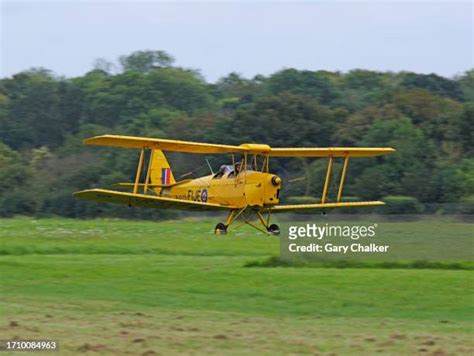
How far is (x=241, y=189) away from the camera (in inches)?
1083

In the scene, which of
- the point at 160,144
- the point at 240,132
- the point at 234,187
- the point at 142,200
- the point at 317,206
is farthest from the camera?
the point at 240,132

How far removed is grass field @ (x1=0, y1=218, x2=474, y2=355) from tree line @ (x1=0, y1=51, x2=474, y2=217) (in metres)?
12.9

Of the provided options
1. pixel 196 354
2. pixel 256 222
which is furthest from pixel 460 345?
pixel 256 222

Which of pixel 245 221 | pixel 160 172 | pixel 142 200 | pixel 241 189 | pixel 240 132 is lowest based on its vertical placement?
pixel 245 221

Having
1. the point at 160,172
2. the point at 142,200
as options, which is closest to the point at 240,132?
the point at 160,172

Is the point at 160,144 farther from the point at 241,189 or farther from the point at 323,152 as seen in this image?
the point at 323,152

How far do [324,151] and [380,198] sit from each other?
17119 mm

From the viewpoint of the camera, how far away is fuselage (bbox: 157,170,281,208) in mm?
27234

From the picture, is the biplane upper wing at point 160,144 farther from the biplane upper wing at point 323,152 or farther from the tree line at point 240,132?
the tree line at point 240,132

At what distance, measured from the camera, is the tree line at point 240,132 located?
46.1m

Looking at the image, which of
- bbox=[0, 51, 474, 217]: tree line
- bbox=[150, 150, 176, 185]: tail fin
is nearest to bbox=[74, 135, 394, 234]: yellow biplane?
bbox=[150, 150, 176, 185]: tail fin

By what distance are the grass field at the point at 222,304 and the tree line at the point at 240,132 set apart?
12.9 metres

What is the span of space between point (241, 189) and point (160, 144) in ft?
8.38

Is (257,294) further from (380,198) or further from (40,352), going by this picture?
(380,198)
